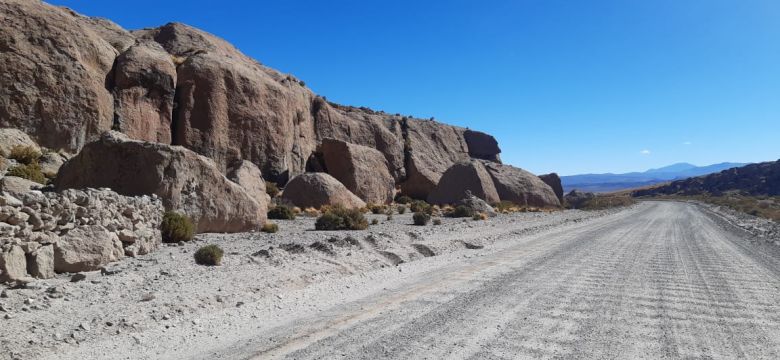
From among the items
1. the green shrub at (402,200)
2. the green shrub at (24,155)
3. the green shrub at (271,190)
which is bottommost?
the green shrub at (402,200)

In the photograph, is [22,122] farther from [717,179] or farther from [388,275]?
[717,179]

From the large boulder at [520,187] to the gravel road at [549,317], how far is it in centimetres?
3839

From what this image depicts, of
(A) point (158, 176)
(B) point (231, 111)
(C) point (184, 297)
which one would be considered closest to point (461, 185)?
(B) point (231, 111)

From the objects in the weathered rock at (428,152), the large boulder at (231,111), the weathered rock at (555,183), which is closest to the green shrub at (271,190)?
the large boulder at (231,111)

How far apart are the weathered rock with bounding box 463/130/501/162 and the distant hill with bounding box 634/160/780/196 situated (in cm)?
8172

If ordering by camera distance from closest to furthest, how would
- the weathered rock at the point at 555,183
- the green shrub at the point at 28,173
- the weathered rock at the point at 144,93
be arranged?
the green shrub at the point at 28,173
the weathered rock at the point at 144,93
the weathered rock at the point at 555,183

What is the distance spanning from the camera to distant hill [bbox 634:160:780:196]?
117188 mm

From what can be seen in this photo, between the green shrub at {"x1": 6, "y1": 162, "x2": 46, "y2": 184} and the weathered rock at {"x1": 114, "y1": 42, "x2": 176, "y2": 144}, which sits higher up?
the weathered rock at {"x1": 114, "y1": 42, "x2": 176, "y2": 144}

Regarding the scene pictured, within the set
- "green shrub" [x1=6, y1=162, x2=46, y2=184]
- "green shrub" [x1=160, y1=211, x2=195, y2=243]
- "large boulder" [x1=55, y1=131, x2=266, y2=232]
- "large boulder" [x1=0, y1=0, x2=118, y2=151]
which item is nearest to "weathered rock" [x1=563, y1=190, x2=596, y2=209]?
"large boulder" [x1=0, y1=0, x2=118, y2=151]

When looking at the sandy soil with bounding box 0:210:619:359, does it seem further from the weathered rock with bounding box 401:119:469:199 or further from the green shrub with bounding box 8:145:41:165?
the weathered rock with bounding box 401:119:469:199

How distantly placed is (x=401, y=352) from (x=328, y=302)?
10.0 feet

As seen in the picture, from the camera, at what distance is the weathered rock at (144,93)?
2622 centimetres

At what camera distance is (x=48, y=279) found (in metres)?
8.04

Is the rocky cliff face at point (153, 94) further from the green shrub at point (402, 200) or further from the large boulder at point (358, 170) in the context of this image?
the green shrub at point (402, 200)
